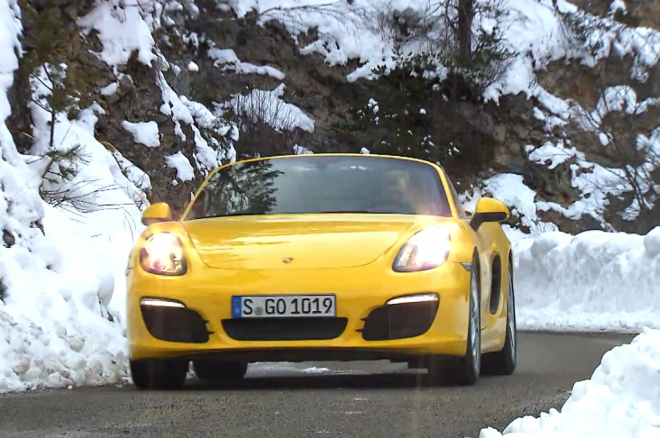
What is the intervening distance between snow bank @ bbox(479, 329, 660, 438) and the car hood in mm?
2084

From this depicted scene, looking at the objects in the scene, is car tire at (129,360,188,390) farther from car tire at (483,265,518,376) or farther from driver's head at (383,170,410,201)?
car tire at (483,265,518,376)

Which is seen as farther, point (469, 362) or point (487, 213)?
point (487, 213)

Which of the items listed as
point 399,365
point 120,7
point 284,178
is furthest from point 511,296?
point 120,7

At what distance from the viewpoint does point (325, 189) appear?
736 centimetres

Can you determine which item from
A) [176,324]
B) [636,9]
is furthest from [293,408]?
[636,9]

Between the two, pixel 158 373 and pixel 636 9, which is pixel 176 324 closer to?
pixel 158 373

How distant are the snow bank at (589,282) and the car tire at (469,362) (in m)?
8.05

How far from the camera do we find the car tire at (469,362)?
21.0 ft

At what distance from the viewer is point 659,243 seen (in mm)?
16188

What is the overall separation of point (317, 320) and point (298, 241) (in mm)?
471

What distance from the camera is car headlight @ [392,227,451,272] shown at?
247 inches

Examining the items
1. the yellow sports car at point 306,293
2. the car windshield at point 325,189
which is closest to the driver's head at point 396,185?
the car windshield at point 325,189

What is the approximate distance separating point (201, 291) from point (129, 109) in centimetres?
1277

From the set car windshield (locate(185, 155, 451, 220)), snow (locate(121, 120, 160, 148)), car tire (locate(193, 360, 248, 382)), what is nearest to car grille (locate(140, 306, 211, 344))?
car windshield (locate(185, 155, 451, 220))
